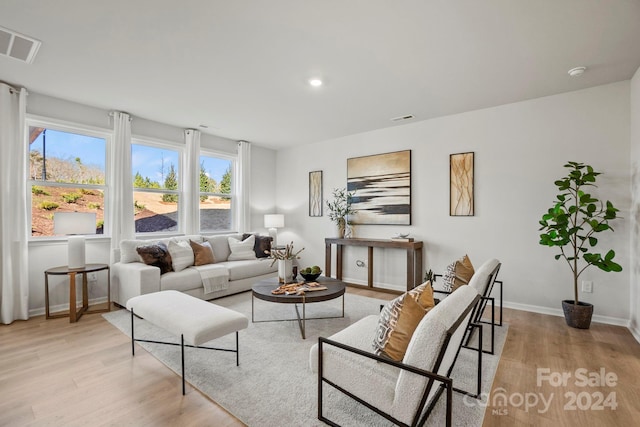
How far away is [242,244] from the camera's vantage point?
16.9 ft

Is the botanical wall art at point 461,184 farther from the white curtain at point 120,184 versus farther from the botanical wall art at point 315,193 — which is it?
the white curtain at point 120,184

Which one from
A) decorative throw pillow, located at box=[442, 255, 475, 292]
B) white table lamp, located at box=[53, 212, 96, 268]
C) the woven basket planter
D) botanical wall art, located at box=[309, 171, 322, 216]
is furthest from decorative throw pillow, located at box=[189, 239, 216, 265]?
the woven basket planter

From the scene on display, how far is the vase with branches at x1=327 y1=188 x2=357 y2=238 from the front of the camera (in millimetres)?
5430

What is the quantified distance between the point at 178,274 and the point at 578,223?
16.2 ft

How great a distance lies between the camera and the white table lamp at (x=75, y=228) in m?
3.44

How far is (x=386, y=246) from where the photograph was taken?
15.2 ft

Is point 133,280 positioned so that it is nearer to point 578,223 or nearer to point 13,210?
point 13,210

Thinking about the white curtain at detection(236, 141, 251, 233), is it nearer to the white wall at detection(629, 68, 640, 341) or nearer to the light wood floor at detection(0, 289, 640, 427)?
→ the light wood floor at detection(0, 289, 640, 427)

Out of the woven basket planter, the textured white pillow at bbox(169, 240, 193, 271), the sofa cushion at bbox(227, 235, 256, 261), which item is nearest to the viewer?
the woven basket planter

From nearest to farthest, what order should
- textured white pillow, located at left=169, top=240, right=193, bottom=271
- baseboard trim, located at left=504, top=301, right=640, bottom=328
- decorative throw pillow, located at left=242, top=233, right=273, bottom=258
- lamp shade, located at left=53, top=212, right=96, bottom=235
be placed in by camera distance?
baseboard trim, located at left=504, top=301, right=640, bottom=328, lamp shade, located at left=53, top=212, right=96, bottom=235, textured white pillow, located at left=169, top=240, right=193, bottom=271, decorative throw pillow, located at left=242, top=233, right=273, bottom=258

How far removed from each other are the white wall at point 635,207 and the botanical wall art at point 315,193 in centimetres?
429

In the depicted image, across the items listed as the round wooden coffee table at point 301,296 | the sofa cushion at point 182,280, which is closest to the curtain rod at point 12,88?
the sofa cushion at point 182,280

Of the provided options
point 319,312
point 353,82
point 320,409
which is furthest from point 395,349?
point 353,82

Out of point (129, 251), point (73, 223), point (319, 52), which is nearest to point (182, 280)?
point (129, 251)
